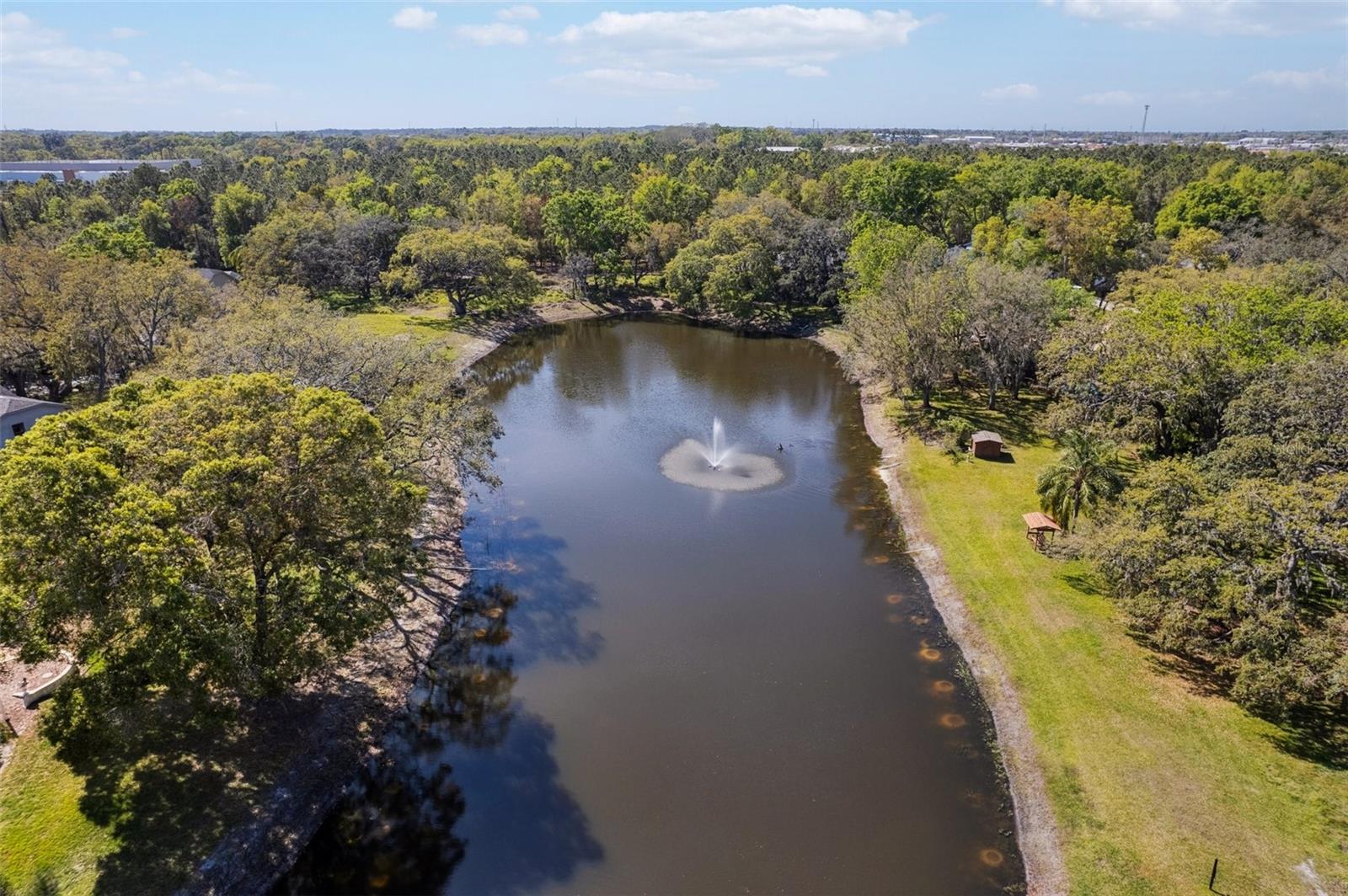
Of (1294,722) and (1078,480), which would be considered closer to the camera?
(1294,722)

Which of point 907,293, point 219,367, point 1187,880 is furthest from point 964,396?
point 219,367

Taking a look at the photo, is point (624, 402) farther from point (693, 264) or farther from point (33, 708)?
point (33, 708)

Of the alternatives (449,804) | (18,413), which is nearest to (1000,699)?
(449,804)

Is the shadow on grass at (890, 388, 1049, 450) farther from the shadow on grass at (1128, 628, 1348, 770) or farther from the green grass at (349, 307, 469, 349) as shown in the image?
the green grass at (349, 307, 469, 349)

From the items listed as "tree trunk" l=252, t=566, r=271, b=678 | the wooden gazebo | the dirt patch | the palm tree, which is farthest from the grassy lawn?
the palm tree

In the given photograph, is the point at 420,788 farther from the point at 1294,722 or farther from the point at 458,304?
the point at 458,304

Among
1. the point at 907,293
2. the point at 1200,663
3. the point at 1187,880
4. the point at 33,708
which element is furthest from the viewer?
the point at 907,293

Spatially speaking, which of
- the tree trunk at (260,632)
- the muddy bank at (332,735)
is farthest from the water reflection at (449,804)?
the tree trunk at (260,632)
